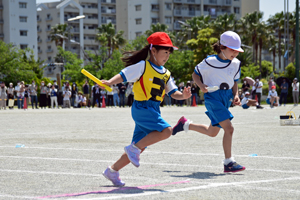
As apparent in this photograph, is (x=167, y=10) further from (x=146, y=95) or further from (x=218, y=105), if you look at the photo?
(x=146, y=95)

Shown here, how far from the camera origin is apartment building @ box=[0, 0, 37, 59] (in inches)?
3356

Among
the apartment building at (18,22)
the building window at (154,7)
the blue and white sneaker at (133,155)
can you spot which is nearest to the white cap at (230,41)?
the blue and white sneaker at (133,155)

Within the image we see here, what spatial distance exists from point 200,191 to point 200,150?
3.50 metres

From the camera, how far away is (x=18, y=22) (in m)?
86.2

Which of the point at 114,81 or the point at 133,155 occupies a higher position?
the point at 114,81

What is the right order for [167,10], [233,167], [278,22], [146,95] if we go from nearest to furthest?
[146,95] → [233,167] → [278,22] → [167,10]

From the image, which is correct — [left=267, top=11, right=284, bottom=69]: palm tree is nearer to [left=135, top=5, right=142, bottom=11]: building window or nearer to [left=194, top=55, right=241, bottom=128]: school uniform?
[left=135, top=5, right=142, bottom=11]: building window

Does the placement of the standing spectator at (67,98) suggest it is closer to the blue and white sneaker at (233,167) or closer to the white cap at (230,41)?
the white cap at (230,41)

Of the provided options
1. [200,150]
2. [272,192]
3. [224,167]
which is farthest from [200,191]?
[200,150]

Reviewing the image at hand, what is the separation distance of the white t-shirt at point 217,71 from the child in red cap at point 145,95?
1.19 meters

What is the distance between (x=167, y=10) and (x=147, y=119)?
92.6m

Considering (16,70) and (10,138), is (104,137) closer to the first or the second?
A: (10,138)

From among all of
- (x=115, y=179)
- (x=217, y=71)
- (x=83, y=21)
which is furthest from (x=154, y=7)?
(x=115, y=179)

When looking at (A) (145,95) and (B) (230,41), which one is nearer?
(A) (145,95)
